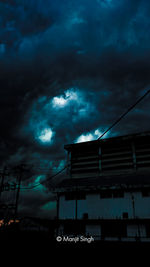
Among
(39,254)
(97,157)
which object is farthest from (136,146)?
(39,254)

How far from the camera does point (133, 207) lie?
22.3m

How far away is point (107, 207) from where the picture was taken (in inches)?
927

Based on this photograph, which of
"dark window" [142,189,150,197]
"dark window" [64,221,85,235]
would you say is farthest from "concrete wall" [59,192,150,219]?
"dark window" [64,221,85,235]

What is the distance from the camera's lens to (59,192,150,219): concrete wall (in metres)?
22.1

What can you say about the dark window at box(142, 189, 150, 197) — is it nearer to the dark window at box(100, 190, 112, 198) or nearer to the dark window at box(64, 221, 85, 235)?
the dark window at box(100, 190, 112, 198)

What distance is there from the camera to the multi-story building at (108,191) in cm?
2202

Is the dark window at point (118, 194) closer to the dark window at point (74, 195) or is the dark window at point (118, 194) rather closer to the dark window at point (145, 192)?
the dark window at point (145, 192)

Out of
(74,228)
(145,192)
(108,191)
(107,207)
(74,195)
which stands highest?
(108,191)

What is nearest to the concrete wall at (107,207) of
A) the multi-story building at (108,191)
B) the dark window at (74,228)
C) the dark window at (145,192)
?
the multi-story building at (108,191)

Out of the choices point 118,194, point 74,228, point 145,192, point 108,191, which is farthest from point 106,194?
point 74,228

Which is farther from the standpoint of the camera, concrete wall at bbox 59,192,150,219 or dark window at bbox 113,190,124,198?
dark window at bbox 113,190,124,198

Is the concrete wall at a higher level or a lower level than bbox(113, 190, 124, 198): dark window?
lower

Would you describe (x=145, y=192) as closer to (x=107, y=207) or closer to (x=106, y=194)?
(x=106, y=194)

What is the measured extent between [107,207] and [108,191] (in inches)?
72.2
